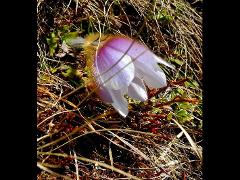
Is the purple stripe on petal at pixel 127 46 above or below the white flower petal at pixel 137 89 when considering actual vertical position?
above

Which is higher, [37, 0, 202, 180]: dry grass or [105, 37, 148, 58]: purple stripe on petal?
[105, 37, 148, 58]: purple stripe on petal

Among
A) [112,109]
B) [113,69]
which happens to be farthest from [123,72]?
[112,109]

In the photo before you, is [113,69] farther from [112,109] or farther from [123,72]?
[112,109]
